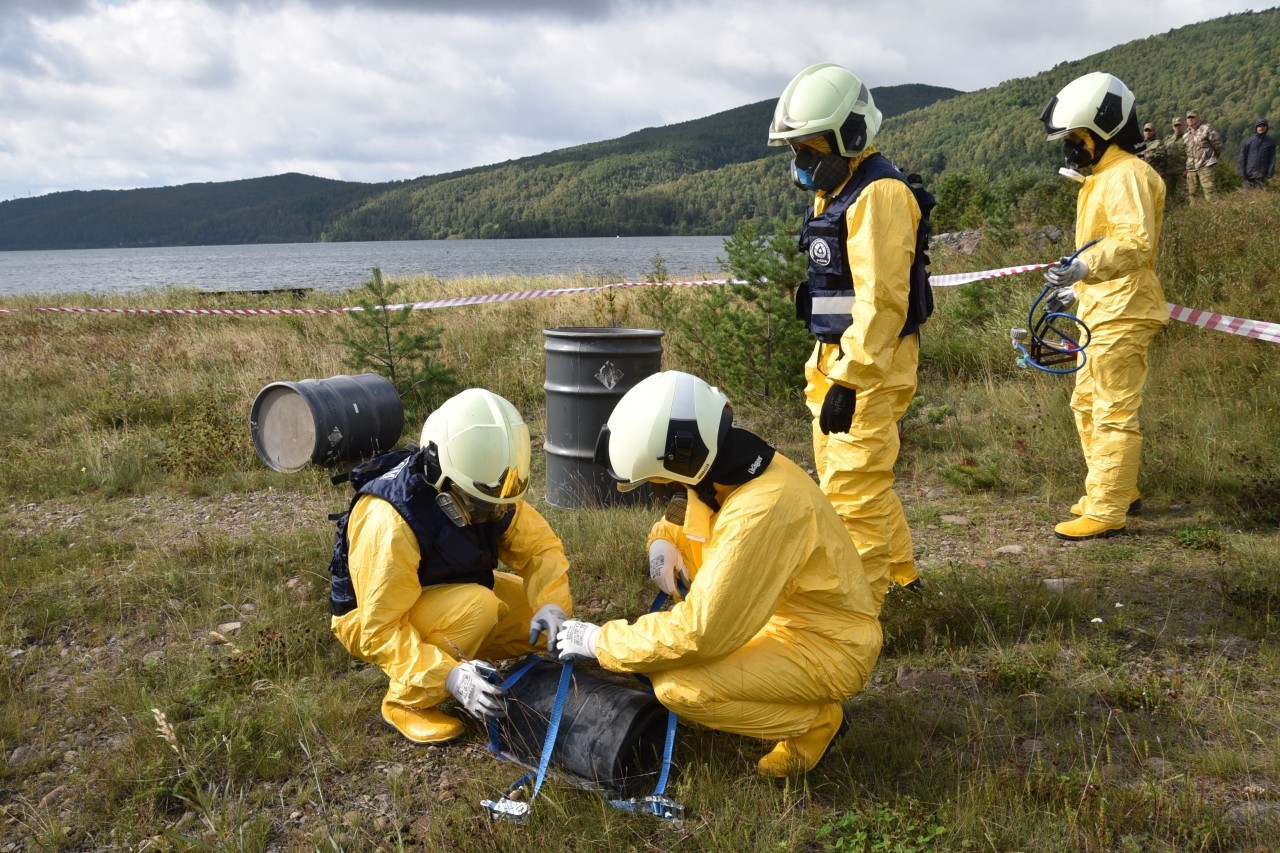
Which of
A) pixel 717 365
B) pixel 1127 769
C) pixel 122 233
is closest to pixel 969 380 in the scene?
pixel 717 365

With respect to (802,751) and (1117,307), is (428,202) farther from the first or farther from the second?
(802,751)

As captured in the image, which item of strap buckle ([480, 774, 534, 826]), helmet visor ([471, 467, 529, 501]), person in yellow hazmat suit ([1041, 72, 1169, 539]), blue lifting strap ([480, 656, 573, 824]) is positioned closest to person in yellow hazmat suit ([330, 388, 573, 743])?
helmet visor ([471, 467, 529, 501])

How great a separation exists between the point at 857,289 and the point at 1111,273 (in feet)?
5.65

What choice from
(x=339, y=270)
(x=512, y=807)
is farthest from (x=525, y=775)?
(x=339, y=270)

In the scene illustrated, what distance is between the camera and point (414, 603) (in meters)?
3.07

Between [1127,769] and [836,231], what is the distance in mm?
2133

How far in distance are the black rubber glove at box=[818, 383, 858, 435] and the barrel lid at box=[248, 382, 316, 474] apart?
4.41 meters

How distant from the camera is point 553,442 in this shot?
574 cm

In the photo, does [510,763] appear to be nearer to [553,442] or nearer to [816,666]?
[816,666]

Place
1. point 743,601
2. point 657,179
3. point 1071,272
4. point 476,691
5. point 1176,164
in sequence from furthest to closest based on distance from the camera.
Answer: point 657,179 → point 1176,164 → point 1071,272 → point 476,691 → point 743,601

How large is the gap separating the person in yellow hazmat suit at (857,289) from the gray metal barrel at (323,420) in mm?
4183

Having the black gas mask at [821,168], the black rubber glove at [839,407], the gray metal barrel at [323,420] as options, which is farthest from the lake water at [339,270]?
the black rubber glove at [839,407]

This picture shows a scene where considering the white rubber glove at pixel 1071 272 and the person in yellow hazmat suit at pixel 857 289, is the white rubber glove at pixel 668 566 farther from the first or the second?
the white rubber glove at pixel 1071 272

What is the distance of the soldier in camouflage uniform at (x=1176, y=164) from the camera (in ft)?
47.2
